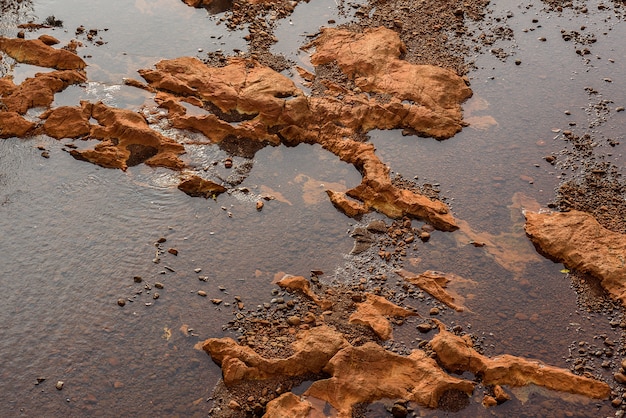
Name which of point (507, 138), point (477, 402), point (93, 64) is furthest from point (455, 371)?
point (93, 64)

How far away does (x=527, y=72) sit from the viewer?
7.70 metres

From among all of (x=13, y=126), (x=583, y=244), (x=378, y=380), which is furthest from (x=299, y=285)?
(x=13, y=126)

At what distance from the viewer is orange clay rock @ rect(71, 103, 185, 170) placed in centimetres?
640

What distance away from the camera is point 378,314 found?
5.14 m

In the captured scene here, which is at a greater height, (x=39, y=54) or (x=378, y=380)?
(x=39, y=54)

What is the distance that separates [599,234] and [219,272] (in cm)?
334

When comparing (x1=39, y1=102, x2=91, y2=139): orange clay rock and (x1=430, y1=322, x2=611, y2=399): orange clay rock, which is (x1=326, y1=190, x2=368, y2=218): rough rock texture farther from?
(x1=39, y1=102, x2=91, y2=139): orange clay rock

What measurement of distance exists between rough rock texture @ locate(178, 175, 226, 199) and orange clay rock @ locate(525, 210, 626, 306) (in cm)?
292

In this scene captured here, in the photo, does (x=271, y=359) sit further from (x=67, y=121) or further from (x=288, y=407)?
(x=67, y=121)

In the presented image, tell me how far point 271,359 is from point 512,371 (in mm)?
1784

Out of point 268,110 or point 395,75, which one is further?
point 395,75

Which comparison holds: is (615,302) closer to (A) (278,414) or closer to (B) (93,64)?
(A) (278,414)

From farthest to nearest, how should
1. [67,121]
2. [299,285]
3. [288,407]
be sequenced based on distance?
1. [67,121]
2. [299,285]
3. [288,407]

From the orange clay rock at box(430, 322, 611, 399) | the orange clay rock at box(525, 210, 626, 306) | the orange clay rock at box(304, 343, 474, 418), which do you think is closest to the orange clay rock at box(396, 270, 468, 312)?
the orange clay rock at box(430, 322, 611, 399)
